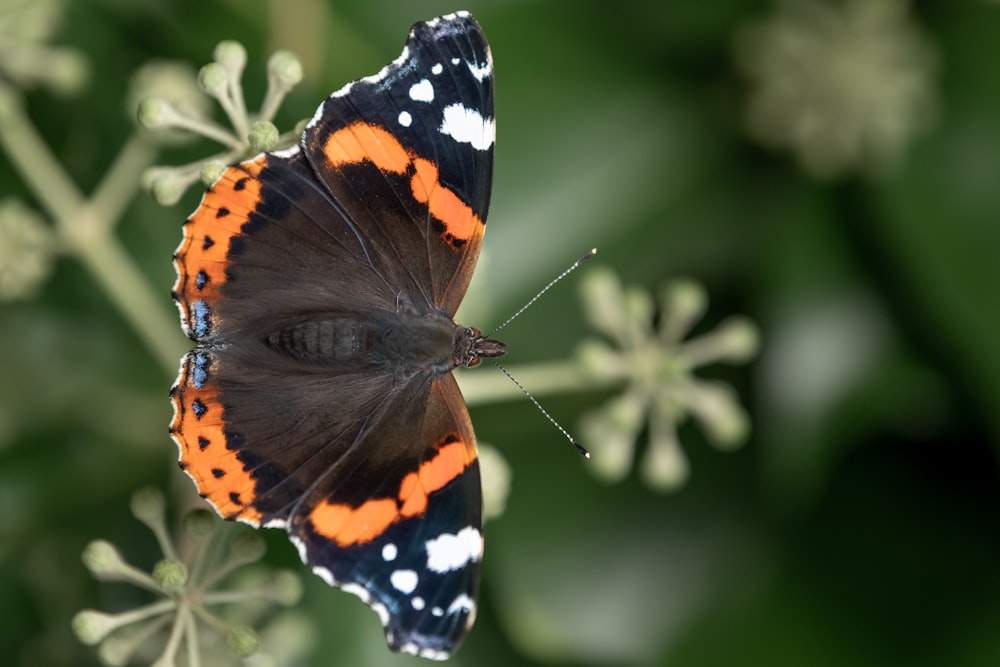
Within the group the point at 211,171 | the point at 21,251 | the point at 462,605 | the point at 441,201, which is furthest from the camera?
the point at 21,251

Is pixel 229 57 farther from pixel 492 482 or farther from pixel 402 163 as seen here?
pixel 492 482

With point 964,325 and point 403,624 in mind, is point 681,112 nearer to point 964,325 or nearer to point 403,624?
point 964,325

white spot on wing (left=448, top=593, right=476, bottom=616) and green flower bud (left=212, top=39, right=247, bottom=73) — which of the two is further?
green flower bud (left=212, top=39, right=247, bottom=73)

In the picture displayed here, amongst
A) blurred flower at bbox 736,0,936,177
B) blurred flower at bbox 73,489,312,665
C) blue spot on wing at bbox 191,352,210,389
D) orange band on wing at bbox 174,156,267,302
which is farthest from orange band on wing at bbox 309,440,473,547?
blurred flower at bbox 736,0,936,177

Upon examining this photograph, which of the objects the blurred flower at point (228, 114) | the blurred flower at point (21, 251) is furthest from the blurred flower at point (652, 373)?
the blurred flower at point (21, 251)

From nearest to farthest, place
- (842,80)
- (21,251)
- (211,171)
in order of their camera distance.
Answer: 1. (211,171)
2. (21,251)
3. (842,80)

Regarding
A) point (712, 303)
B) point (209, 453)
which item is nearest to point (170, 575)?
point (209, 453)

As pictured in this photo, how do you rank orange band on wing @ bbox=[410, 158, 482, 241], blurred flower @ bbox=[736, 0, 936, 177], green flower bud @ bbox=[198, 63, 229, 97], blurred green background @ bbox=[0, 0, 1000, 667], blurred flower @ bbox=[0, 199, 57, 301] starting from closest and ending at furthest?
green flower bud @ bbox=[198, 63, 229, 97] → orange band on wing @ bbox=[410, 158, 482, 241] → blurred flower @ bbox=[0, 199, 57, 301] → blurred green background @ bbox=[0, 0, 1000, 667] → blurred flower @ bbox=[736, 0, 936, 177]

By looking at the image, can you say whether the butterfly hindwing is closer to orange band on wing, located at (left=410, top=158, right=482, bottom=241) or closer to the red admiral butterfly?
the red admiral butterfly
